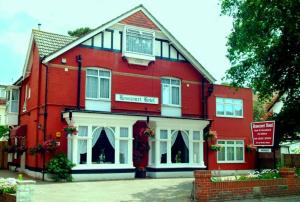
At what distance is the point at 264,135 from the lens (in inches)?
599

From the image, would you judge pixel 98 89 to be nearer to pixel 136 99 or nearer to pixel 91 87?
pixel 91 87

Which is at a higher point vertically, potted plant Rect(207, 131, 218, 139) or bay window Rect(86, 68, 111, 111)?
bay window Rect(86, 68, 111, 111)

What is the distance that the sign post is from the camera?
48.9ft

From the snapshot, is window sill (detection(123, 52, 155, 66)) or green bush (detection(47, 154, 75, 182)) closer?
green bush (detection(47, 154, 75, 182))

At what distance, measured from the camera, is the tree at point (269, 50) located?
736 inches

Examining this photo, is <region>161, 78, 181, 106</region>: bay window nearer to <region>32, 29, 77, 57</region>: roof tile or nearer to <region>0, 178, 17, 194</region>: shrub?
<region>32, 29, 77, 57</region>: roof tile

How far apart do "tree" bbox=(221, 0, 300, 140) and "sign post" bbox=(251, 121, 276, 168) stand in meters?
5.65

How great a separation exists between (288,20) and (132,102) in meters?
10.8

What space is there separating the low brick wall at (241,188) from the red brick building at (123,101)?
32.7ft

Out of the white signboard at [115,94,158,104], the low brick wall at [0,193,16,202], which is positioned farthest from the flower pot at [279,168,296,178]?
the white signboard at [115,94,158,104]

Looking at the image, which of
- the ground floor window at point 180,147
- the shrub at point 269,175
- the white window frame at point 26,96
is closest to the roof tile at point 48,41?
the white window frame at point 26,96

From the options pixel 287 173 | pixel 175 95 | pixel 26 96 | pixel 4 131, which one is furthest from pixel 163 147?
pixel 4 131

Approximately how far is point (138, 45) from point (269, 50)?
8347 millimetres

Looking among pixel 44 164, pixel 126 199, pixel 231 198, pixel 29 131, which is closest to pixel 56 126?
pixel 44 164
